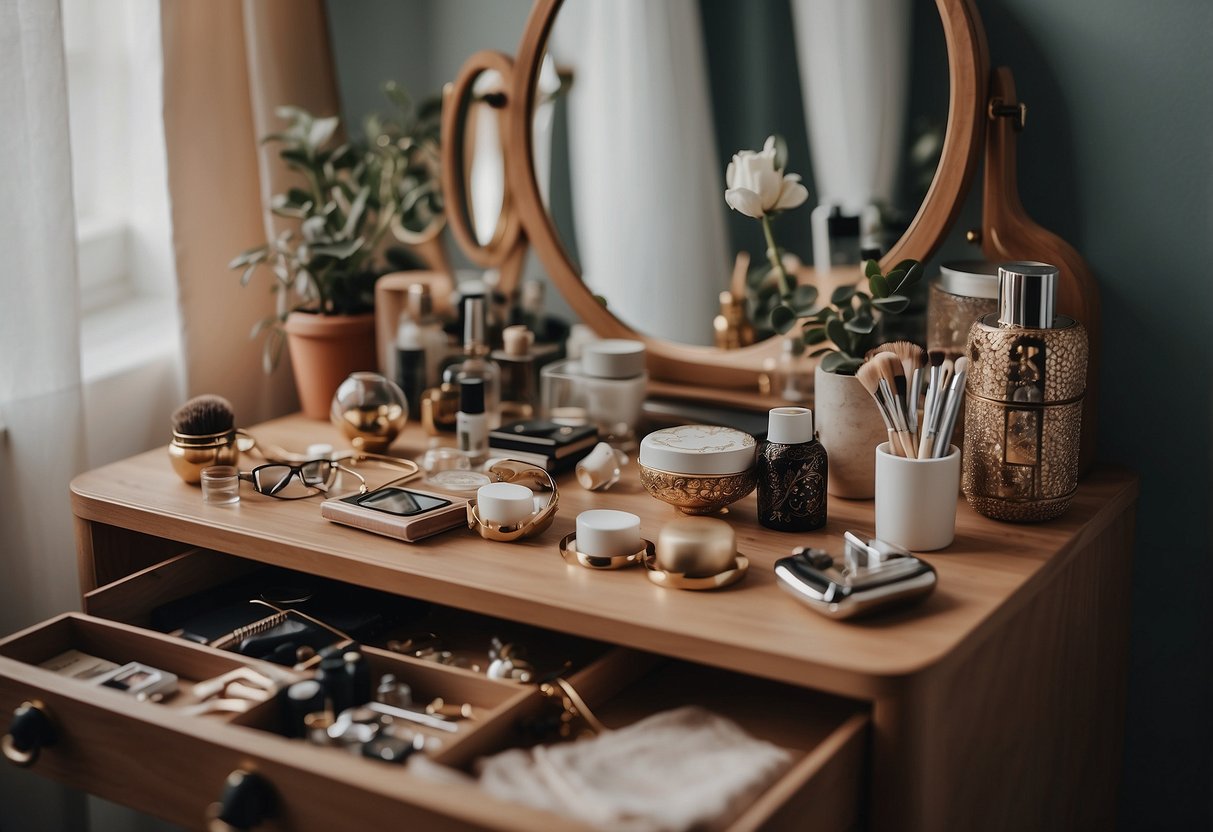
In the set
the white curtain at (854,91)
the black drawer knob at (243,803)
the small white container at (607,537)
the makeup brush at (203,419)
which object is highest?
the white curtain at (854,91)

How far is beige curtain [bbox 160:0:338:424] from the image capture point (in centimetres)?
156

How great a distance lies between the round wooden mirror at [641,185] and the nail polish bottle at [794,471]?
278 millimetres

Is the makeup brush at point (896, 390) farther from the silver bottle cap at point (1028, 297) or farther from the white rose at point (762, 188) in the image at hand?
the white rose at point (762, 188)

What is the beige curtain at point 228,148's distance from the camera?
1558 millimetres

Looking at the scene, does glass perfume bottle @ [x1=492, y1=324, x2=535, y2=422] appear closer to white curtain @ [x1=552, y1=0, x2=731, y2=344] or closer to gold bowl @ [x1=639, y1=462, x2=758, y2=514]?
white curtain @ [x1=552, y1=0, x2=731, y2=344]

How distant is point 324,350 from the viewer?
1.53 metres

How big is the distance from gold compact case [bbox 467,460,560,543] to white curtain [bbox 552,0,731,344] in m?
0.34

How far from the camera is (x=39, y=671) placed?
988 millimetres

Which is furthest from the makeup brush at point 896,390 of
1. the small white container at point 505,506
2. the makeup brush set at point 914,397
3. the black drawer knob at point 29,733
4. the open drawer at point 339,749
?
the black drawer knob at point 29,733

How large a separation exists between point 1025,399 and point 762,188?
0.38 metres

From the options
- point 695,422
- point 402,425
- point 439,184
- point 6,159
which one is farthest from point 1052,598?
point 6,159

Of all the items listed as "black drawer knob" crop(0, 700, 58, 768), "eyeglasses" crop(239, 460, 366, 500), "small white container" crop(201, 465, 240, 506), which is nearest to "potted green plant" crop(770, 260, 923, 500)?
"eyeglasses" crop(239, 460, 366, 500)

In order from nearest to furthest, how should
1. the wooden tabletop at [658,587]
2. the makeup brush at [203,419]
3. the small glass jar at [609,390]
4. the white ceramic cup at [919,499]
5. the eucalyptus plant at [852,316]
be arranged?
the wooden tabletop at [658,587], the white ceramic cup at [919,499], the eucalyptus plant at [852,316], the makeup brush at [203,419], the small glass jar at [609,390]

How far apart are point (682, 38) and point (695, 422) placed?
0.43 metres
